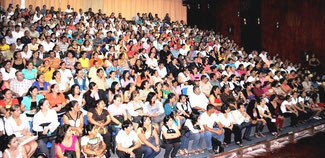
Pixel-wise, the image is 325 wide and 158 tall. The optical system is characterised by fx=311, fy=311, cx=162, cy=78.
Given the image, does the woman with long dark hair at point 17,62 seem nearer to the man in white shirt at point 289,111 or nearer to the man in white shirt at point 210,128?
the man in white shirt at point 210,128

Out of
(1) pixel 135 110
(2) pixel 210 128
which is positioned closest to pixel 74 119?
(1) pixel 135 110

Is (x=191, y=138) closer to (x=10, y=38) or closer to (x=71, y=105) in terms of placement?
(x=71, y=105)

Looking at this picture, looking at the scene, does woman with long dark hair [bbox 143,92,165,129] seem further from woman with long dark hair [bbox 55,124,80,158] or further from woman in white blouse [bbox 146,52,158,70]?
woman in white blouse [bbox 146,52,158,70]

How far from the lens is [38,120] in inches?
194

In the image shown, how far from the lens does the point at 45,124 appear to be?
4.94 m

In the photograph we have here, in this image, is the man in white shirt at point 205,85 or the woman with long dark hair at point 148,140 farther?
the man in white shirt at point 205,85

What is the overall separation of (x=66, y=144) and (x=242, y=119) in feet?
12.9

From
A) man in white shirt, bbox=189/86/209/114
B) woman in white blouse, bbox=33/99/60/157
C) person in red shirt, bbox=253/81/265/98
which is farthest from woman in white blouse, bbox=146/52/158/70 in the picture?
woman in white blouse, bbox=33/99/60/157

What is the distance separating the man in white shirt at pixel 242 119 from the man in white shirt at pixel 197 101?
71cm

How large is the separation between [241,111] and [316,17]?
8022 mm

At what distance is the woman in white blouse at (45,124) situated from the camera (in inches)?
189

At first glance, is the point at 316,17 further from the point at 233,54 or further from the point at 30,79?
the point at 30,79

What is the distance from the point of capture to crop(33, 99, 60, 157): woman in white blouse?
481cm

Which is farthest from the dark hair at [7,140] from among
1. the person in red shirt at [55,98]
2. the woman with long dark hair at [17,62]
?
the woman with long dark hair at [17,62]
